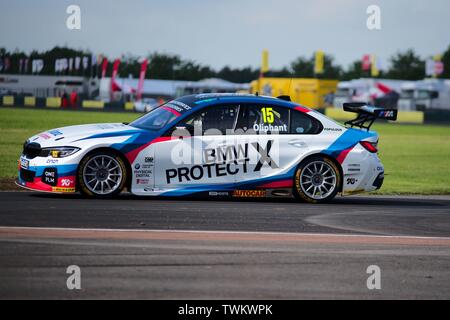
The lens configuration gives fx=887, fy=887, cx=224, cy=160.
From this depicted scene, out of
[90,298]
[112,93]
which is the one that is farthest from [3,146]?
[112,93]

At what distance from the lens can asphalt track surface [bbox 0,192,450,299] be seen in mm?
6270

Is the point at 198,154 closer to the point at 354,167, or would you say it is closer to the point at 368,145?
the point at 354,167

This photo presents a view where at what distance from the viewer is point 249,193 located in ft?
38.7

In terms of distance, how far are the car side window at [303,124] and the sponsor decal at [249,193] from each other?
0.98 metres

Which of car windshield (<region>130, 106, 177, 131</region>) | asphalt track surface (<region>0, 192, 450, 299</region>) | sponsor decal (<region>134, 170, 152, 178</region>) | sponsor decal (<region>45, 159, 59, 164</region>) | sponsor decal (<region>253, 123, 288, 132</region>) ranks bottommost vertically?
asphalt track surface (<region>0, 192, 450, 299</region>)

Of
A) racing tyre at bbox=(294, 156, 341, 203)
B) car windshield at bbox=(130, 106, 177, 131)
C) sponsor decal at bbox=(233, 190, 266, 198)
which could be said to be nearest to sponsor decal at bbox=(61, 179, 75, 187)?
car windshield at bbox=(130, 106, 177, 131)

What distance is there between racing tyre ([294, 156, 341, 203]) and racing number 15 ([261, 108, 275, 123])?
2.40ft

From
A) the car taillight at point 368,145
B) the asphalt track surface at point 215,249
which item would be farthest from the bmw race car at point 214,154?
the asphalt track surface at point 215,249

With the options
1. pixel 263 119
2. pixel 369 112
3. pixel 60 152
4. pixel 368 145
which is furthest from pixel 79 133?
pixel 369 112

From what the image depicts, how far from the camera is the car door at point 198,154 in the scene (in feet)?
37.4

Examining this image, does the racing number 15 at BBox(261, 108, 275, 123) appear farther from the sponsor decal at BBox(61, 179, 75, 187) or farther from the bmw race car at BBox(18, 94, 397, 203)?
the sponsor decal at BBox(61, 179, 75, 187)

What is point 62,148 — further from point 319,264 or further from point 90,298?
point 90,298

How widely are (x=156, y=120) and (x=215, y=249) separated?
448 centimetres

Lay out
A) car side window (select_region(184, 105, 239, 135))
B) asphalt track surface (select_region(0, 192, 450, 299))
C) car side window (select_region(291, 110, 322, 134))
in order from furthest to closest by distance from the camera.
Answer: car side window (select_region(291, 110, 322, 134)), car side window (select_region(184, 105, 239, 135)), asphalt track surface (select_region(0, 192, 450, 299))
